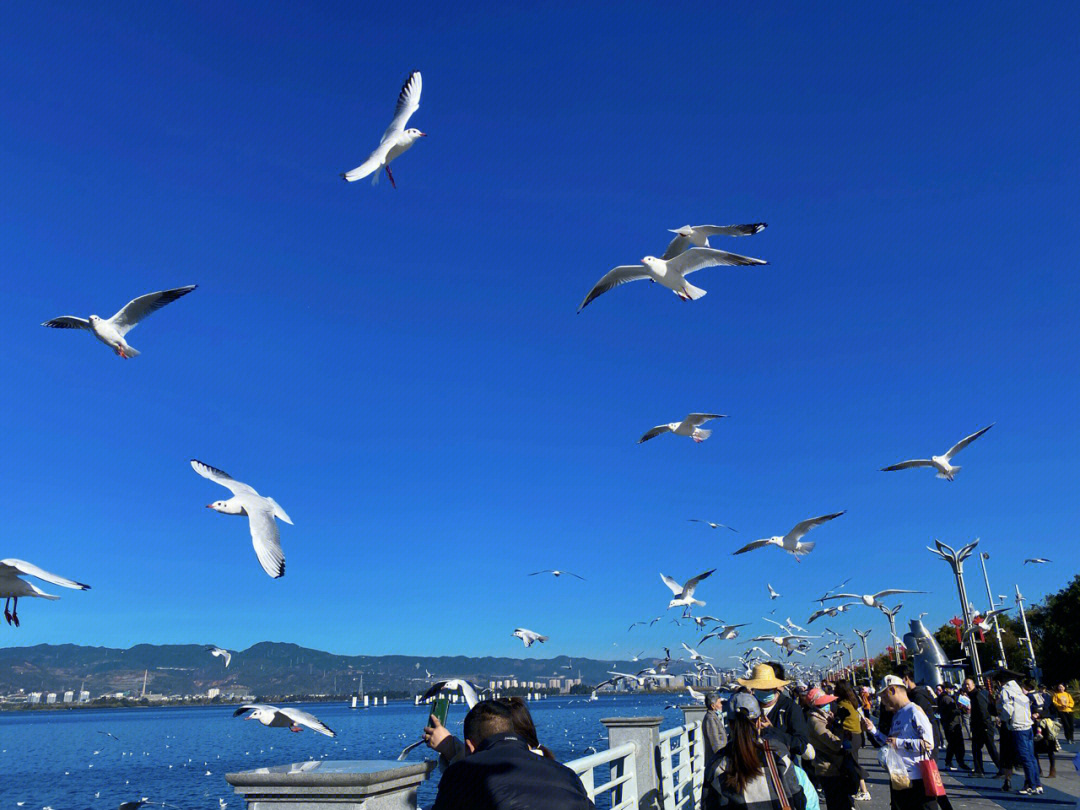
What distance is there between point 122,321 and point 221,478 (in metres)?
3.44

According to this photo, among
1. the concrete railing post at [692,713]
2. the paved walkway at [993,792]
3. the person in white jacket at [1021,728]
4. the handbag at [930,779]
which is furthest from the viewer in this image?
Answer: the concrete railing post at [692,713]

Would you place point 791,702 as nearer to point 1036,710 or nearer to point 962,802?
point 962,802

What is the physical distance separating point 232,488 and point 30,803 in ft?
132

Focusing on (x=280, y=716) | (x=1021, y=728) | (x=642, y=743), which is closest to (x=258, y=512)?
(x=280, y=716)

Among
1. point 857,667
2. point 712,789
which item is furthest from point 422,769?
point 857,667

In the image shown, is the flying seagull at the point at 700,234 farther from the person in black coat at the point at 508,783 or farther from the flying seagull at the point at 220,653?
the flying seagull at the point at 220,653

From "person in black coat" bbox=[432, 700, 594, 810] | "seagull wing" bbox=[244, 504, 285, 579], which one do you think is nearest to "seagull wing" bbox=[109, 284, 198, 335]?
"seagull wing" bbox=[244, 504, 285, 579]

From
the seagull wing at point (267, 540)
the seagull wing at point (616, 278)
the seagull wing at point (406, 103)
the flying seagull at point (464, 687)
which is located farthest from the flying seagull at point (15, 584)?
the seagull wing at point (616, 278)

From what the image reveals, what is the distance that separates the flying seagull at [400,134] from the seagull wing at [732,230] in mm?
4181

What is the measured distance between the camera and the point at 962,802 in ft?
35.3

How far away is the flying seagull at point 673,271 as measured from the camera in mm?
12852

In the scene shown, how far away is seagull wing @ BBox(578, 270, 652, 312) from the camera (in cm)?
1362

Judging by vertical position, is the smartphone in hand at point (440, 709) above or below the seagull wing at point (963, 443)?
below

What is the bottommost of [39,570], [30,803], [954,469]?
[30,803]
